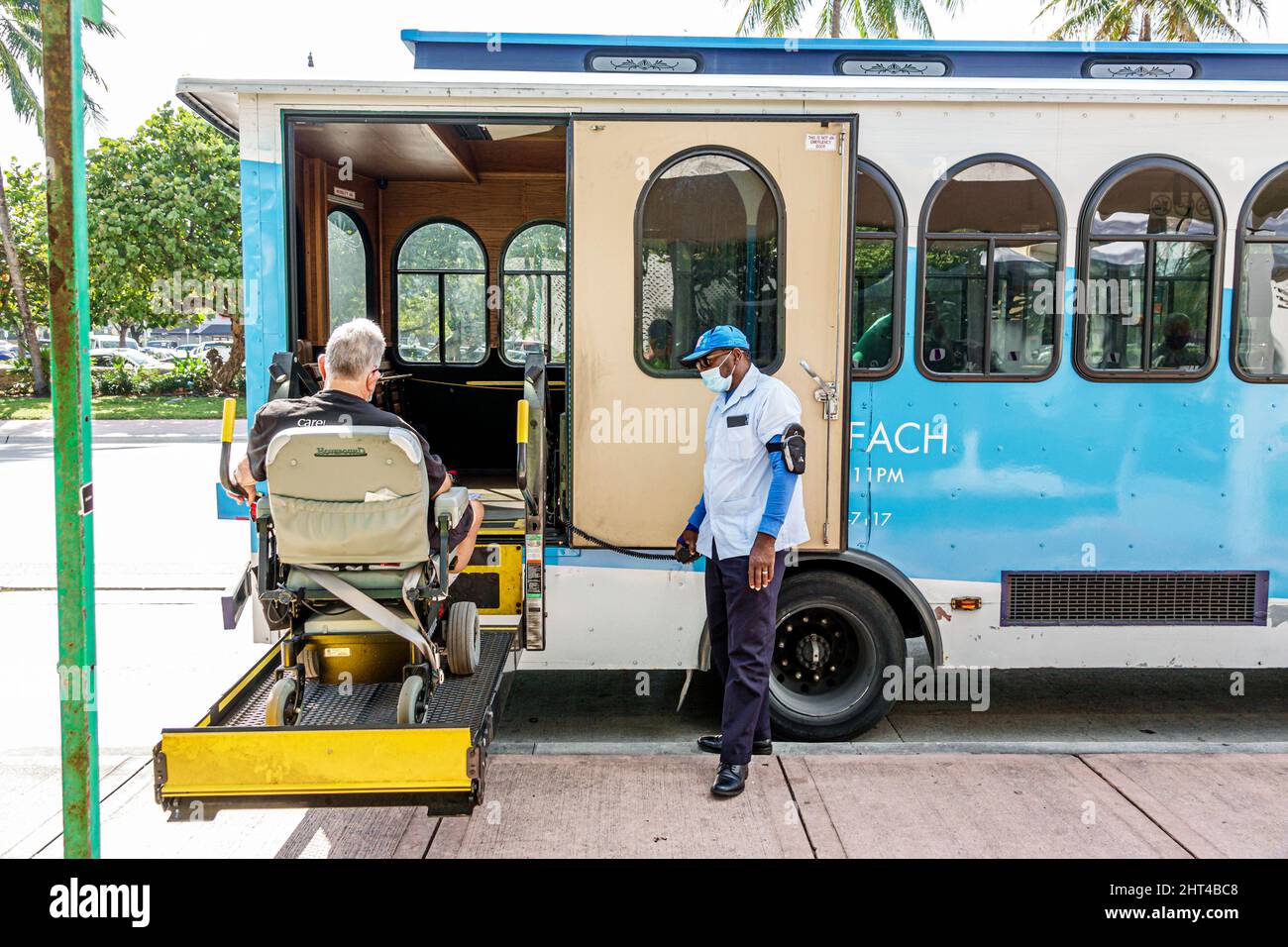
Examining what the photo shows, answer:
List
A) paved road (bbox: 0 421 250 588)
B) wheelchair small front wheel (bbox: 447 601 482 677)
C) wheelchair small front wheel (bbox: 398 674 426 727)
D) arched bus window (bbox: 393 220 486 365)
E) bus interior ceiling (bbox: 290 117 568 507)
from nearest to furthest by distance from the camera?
wheelchair small front wheel (bbox: 398 674 426 727) < wheelchair small front wheel (bbox: 447 601 482 677) < bus interior ceiling (bbox: 290 117 568 507) < arched bus window (bbox: 393 220 486 365) < paved road (bbox: 0 421 250 588)

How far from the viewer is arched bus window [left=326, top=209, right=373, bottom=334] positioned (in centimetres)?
660

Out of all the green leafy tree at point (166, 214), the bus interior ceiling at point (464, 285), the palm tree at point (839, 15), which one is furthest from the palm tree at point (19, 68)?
the bus interior ceiling at point (464, 285)

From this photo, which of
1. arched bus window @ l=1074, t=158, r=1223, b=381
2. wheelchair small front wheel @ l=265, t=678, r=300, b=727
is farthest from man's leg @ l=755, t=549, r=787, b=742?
wheelchair small front wheel @ l=265, t=678, r=300, b=727

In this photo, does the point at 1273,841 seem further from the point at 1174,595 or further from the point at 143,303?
the point at 143,303

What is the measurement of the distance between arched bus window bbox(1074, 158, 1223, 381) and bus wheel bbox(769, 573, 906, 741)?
152cm

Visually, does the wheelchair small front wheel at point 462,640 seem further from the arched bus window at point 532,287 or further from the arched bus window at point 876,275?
the arched bus window at point 532,287

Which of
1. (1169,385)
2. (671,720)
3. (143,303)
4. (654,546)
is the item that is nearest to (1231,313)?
(1169,385)

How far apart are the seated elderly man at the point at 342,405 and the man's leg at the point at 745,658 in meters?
1.33

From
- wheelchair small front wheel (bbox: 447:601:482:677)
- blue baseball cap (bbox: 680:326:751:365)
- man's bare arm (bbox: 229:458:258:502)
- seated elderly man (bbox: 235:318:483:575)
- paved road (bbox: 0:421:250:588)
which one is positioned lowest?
paved road (bbox: 0:421:250:588)

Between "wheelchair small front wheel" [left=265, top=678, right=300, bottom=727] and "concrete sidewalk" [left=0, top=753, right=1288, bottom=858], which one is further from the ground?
"wheelchair small front wheel" [left=265, top=678, right=300, bottom=727]

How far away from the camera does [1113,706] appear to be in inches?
229

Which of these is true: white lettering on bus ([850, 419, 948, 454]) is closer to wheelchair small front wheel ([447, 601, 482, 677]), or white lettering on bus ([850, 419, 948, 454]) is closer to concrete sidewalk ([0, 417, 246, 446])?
wheelchair small front wheel ([447, 601, 482, 677])

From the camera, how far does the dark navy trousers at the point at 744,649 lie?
438 cm

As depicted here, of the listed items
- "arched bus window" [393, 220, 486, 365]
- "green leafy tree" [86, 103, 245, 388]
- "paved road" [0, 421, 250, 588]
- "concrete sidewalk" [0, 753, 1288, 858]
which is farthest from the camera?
"green leafy tree" [86, 103, 245, 388]
